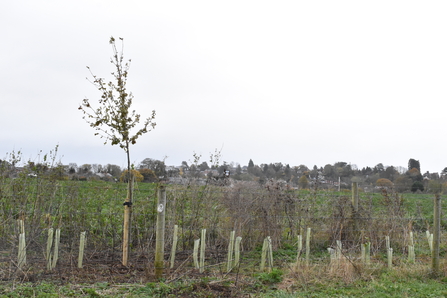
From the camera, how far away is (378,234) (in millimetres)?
9617

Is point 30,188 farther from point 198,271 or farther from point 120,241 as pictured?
point 198,271

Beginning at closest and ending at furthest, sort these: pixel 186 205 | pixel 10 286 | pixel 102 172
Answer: pixel 10 286 < pixel 186 205 < pixel 102 172

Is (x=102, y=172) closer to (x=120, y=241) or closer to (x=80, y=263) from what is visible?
(x=120, y=241)

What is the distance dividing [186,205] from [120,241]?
1.62m

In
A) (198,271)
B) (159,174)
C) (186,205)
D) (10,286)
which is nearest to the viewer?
(10,286)

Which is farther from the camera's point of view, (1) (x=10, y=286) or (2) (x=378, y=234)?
(2) (x=378, y=234)

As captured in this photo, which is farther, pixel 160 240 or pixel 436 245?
pixel 436 245

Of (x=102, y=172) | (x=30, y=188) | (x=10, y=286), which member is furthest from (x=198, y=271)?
(x=102, y=172)

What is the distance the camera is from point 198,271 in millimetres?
6719

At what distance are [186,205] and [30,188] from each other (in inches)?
129

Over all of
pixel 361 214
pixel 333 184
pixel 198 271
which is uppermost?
pixel 333 184

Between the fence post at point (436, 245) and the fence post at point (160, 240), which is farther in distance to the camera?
the fence post at point (436, 245)

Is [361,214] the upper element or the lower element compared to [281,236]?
upper

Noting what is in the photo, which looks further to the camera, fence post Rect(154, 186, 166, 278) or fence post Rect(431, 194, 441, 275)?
fence post Rect(431, 194, 441, 275)
